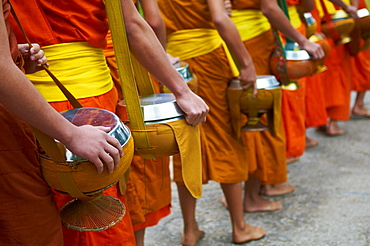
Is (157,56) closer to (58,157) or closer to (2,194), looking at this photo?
(58,157)

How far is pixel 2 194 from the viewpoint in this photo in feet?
4.77

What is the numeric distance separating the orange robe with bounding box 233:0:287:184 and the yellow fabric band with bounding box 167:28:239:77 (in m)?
0.33

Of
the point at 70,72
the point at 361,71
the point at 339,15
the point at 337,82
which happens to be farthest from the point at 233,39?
the point at 361,71

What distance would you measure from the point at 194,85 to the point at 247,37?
788mm

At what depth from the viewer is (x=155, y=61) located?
1.78 m

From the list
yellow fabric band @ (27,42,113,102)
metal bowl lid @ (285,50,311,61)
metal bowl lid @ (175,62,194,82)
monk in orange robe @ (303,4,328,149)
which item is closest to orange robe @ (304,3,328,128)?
monk in orange robe @ (303,4,328,149)

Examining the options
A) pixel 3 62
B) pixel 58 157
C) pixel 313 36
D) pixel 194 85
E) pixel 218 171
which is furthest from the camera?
pixel 313 36

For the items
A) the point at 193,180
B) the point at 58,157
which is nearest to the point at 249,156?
the point at 193,180

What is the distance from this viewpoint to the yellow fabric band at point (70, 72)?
1.70 metres

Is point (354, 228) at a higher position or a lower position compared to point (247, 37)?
lower

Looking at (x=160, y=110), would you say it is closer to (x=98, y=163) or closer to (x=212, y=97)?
(x=98, y=163)

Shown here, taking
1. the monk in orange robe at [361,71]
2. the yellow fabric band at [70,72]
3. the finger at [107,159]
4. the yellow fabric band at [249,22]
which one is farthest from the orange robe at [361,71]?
the finger at [107,159]

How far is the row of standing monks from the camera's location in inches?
67.2

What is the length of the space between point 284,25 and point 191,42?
1.78 feet
